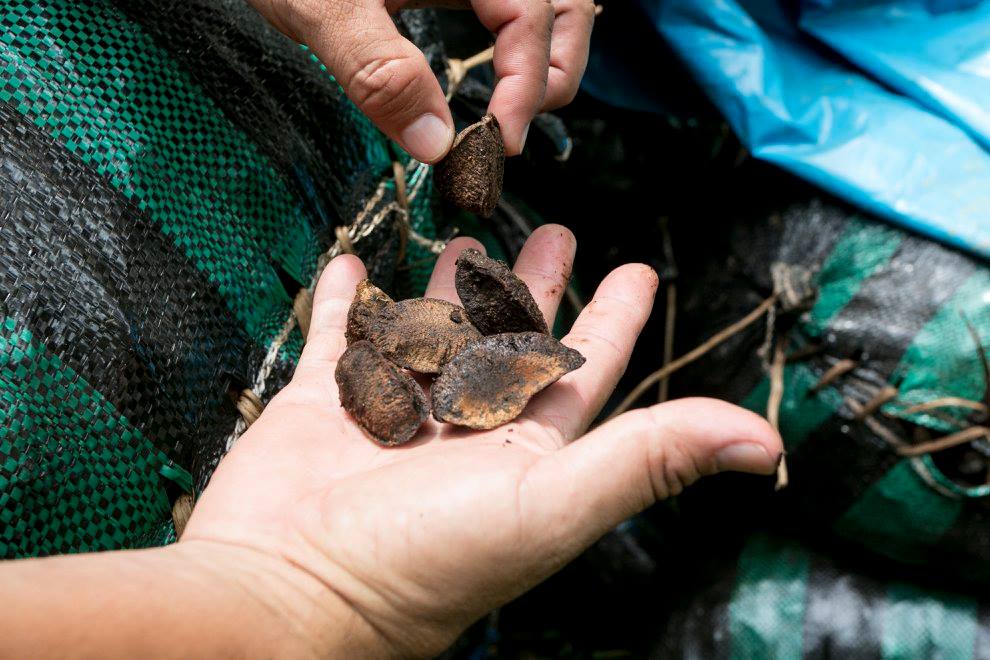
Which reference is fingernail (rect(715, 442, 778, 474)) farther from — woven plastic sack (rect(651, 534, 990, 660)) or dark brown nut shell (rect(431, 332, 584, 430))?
woven plastic sack (rect(651, 534, 990, 660))

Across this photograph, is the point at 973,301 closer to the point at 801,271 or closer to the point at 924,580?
the point at 801,271

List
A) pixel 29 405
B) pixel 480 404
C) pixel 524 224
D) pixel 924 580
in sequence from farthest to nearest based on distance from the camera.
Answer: pixel 524 224 < pixel 924 580 < pixel 480 404 < pixel 29 405

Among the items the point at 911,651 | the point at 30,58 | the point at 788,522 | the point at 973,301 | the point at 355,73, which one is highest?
the point at 30,58

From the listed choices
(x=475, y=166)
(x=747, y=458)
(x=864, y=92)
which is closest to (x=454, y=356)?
(x=475, y=166)

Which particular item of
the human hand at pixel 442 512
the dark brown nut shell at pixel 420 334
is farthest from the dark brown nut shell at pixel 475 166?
the human hand at pixel 442 512

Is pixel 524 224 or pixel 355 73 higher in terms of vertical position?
pixel 355 73

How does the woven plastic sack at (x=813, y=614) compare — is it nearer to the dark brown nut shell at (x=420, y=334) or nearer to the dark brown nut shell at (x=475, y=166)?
the dark brown nut shell at (x=420, y=334)

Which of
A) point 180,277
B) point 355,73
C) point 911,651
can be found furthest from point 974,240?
point 180,277
